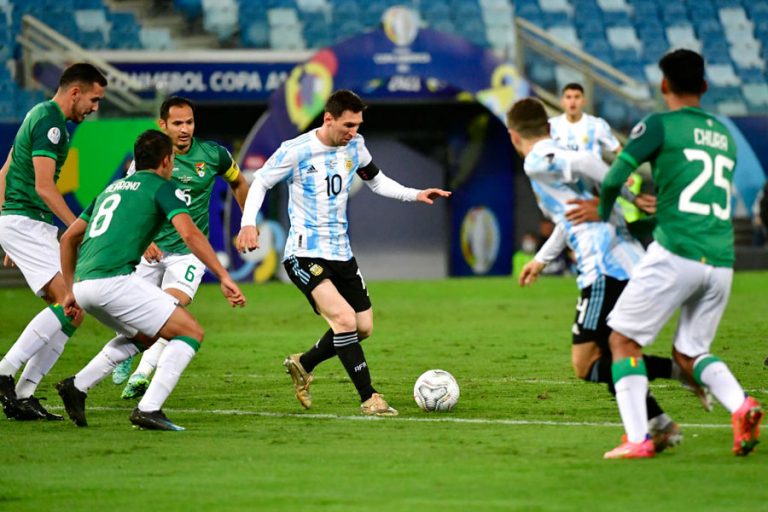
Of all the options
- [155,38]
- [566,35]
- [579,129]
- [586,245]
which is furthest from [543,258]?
[566,35]

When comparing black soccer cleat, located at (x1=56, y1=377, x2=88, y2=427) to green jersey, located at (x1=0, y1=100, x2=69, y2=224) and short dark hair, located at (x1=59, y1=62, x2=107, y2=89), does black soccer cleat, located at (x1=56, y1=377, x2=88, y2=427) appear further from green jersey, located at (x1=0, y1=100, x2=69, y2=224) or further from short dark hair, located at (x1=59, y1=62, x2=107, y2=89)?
short dark hair, located at (x1=59, y1=62, x2=107, y2=89)

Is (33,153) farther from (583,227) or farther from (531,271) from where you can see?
(583,227)

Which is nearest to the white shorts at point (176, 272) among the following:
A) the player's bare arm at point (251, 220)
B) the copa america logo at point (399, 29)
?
the player's bare arm at point (251, 220)

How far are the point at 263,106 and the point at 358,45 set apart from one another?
8.66ft

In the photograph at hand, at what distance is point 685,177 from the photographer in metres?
6.81

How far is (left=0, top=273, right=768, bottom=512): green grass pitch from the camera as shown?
5.97 metres

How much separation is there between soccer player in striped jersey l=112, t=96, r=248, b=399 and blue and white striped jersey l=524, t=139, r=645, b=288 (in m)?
3.42

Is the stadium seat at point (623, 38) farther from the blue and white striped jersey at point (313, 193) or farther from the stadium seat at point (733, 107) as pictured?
the blue and white striped jersey at point (313, 193)

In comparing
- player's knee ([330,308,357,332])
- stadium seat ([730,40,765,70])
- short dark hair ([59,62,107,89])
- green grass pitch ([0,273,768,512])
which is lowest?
green grass pitch ([0,273,768,512])

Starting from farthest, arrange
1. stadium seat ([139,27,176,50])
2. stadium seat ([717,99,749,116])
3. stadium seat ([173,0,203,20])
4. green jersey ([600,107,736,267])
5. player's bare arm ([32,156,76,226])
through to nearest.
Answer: stadium seat ([717,99,749,116]), stadium seat ([173,0,203,20]), stadium seat ([139,27,176,50]), player's bare arm ([32,156,76,226]), green jersey ([600,107,736,267])

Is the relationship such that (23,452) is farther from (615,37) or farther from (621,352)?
(615,37)

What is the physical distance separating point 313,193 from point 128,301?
1.74 m

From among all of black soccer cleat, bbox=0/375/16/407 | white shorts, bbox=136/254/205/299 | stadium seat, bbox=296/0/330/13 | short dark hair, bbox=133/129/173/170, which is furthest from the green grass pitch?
stadium seat, bbox=296/0/330/13

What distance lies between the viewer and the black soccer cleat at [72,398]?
27.3 feet
